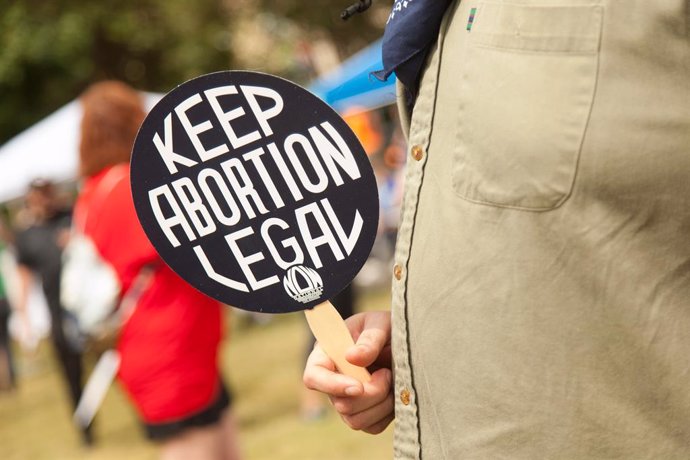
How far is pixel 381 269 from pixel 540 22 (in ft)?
37.7

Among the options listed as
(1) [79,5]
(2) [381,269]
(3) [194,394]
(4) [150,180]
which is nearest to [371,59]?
(3) [194,394]

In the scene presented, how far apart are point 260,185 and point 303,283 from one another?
0.14 metres

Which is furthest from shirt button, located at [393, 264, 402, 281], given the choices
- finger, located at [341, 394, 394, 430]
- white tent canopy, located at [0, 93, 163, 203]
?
white tent canopy, located at [0, 93, 163, 203]

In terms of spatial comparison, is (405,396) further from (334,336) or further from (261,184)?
(261,184)

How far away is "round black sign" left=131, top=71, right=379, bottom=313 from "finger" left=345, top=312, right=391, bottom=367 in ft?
0.23

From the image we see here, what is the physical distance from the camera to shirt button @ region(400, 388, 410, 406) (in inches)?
43.9

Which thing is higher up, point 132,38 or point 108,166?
point 108,166

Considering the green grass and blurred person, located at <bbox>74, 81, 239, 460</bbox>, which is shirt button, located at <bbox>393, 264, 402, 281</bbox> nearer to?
blurred person, located at <bbox>74, 81, 239, 460</bbox>

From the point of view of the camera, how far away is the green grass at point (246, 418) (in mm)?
5559

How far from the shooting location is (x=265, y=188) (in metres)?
1.22

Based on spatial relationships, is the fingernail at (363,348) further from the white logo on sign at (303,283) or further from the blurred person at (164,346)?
the blurred person at (164,346)

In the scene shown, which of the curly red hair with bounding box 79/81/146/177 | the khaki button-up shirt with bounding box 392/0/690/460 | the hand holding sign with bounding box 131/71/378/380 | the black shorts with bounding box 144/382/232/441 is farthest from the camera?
the curly red hair with bounding box 79/81/146/177

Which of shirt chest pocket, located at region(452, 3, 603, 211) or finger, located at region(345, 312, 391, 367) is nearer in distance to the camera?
shirt chest pocket, located at region(452, 3, 603, 211)

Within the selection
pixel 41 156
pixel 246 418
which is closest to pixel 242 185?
pixel 246 418
